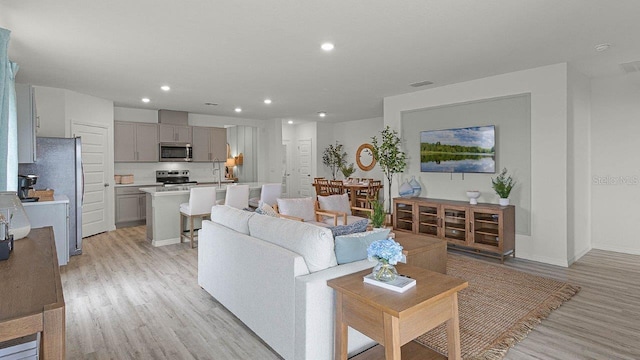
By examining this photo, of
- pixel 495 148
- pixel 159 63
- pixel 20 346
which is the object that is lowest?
pixel 20 346

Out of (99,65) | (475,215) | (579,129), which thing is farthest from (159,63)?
(579,129)

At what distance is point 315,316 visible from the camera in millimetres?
2053

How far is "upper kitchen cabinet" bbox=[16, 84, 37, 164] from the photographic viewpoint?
3.68 meters

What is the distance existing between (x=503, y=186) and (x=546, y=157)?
24.5 inches

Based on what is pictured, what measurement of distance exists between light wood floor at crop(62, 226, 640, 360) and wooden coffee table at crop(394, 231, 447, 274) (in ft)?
3.34

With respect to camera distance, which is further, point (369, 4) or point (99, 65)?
point (99, 65)

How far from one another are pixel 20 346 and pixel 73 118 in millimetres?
5794

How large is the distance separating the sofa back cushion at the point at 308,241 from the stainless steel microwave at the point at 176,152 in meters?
6.05

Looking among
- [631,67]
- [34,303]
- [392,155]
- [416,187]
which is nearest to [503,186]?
[416,187]

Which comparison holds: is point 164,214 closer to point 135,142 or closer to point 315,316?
point 135,142

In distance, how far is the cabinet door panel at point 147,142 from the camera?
738cm

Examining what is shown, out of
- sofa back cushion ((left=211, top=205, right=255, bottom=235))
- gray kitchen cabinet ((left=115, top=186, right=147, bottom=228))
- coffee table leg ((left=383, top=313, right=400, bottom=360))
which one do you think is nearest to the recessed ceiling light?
sofa back cushion ((left=211, top=205, right=255, bottom=235))

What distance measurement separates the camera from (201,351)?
2.47 m

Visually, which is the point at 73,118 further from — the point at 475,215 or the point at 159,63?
the point at 475,215
